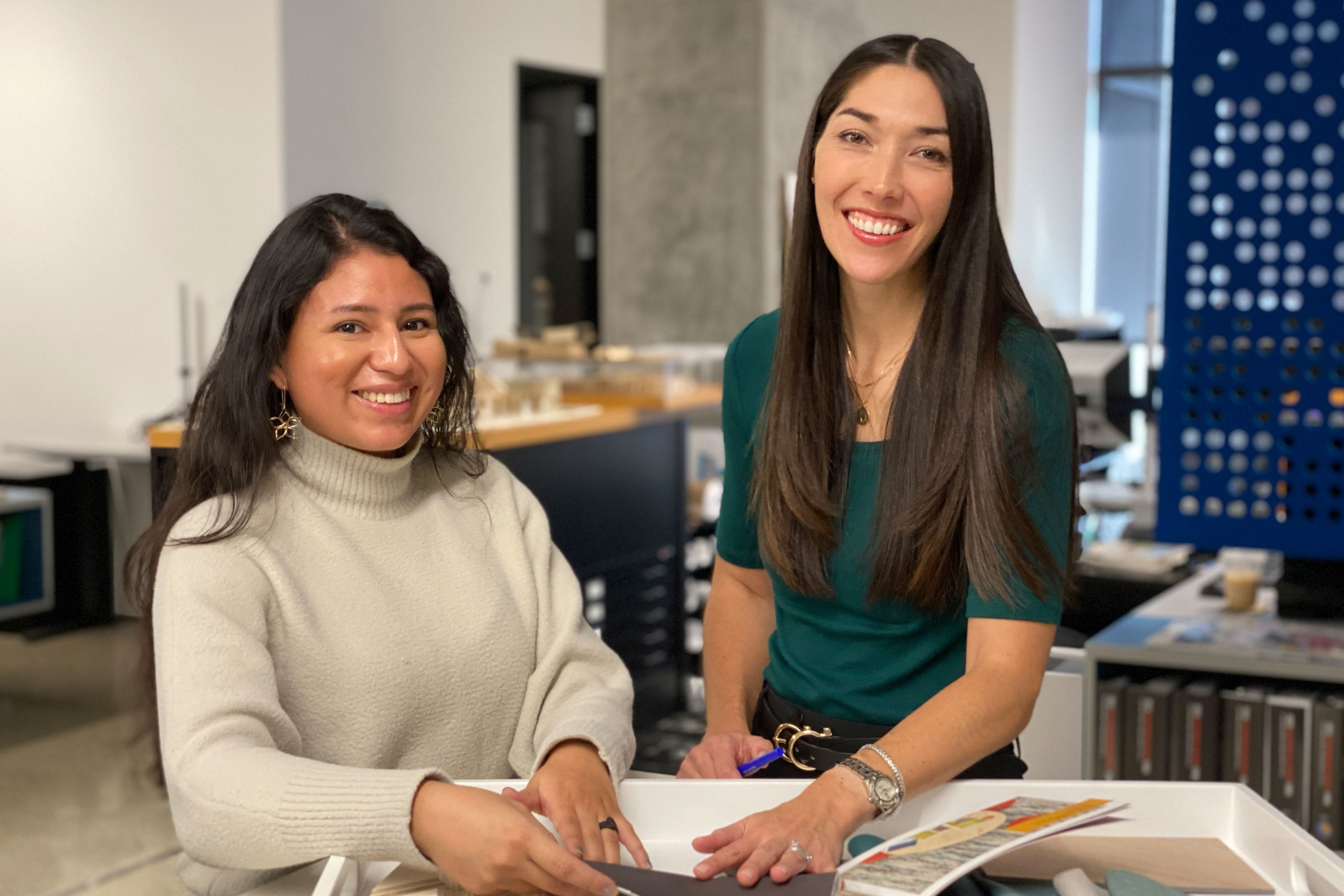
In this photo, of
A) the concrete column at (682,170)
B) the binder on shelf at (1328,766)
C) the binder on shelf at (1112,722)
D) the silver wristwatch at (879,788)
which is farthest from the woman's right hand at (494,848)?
the concrete column at (682,170)

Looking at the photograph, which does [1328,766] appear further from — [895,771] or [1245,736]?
[895,771]

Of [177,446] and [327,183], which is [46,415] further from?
[177,446]

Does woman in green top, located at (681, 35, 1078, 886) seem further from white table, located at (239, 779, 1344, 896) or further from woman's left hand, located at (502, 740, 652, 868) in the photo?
woman's left hand, located at (502, 740, 652, 868)

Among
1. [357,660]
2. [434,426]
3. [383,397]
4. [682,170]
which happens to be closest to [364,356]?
[383,397]

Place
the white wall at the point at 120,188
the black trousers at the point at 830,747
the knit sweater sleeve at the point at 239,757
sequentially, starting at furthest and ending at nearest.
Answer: the white wall at the point at 120,188 → the black trousers at the point at 830,747 → the knit sweater sleeve at the point at 239,757

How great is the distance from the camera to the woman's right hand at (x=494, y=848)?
0.93 metres

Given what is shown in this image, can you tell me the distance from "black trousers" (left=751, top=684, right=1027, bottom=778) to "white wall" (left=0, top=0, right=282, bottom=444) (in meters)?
4.38

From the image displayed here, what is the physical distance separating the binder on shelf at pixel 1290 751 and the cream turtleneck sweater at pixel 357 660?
1536 mm

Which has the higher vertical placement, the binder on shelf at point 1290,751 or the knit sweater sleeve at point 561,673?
the knit sweater sleeve at point 561,673

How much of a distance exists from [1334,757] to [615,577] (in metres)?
2.41

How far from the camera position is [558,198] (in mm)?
8234

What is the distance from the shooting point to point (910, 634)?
4.50 feet

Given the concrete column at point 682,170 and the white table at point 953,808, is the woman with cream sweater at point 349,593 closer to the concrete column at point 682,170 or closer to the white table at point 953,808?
the white table at point 953,808

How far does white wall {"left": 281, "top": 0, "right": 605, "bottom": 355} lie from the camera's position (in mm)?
6242
